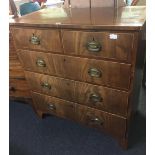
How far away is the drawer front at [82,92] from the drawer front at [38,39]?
22cm

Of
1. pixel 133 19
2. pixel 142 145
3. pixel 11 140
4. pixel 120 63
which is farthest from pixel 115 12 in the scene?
pixel 11 140

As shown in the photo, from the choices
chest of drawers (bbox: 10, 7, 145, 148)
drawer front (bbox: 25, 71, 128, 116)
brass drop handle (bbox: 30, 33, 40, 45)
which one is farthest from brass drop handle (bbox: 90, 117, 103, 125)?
brass drop handle (bbox: 30, 33, 40, 45)

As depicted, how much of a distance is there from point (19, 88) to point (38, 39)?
26.4 inches

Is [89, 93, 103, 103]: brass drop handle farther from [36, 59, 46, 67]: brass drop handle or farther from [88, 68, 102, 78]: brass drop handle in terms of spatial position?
[36, 59, 46, 67]: brass drop handle

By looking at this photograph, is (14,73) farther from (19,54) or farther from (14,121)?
(14,121)

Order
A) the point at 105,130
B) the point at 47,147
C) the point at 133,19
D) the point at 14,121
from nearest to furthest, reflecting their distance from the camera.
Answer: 1. the point at 133,19
2. the point at 105,130
3. the point at 47,147
4. the point at 14,121

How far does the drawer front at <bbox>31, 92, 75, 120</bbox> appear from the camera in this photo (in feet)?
4.48

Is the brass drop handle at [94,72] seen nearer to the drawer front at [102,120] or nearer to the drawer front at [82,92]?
the drawer front at [82,92]

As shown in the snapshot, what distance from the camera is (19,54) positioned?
4.34ft

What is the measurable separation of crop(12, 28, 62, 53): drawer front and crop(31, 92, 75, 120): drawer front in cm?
42

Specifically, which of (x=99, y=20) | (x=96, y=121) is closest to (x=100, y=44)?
(x=99, y=20)

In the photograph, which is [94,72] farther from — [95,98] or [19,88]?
[19,88]

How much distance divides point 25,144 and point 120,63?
3.34ft

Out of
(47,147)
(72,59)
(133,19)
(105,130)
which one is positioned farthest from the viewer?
(47,147)
